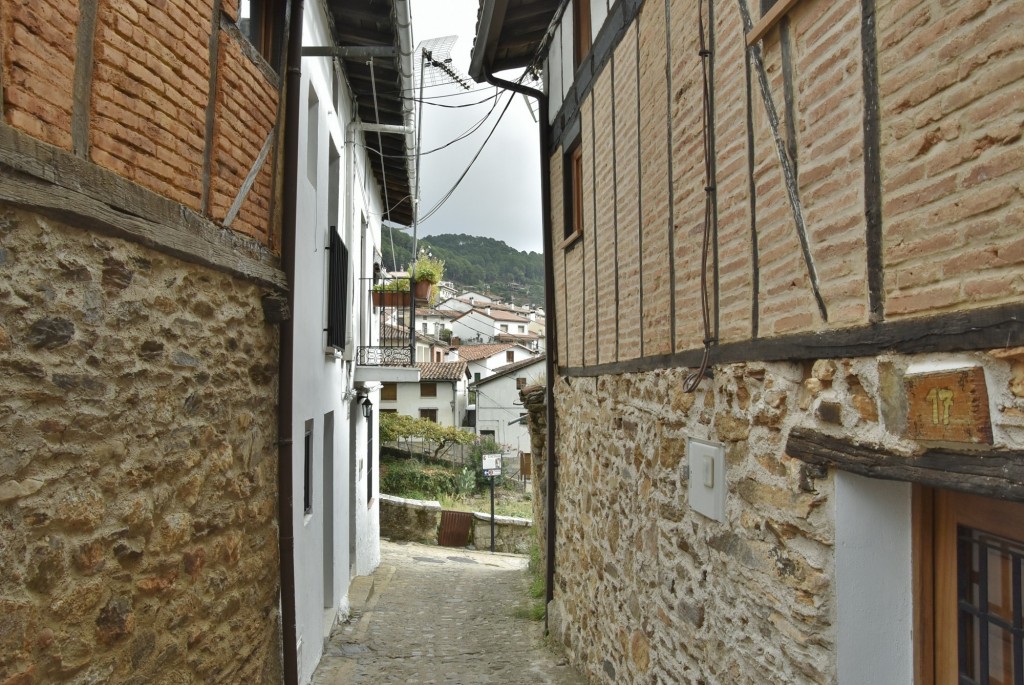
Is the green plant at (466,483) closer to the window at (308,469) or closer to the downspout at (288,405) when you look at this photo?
the window at (308,469)

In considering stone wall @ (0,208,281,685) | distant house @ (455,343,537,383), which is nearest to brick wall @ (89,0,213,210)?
stone wall @ (0,208,281,685)

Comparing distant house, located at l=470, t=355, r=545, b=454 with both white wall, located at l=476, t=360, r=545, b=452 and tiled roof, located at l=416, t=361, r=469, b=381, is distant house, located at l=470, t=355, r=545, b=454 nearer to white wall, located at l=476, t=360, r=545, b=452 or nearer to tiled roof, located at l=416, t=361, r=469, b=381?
white wall, located at l=476, t=360, r=545, b=452

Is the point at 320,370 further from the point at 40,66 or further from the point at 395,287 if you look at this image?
the point at 395,287

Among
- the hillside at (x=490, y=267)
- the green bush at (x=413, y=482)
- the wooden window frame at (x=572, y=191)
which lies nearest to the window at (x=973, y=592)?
the wooden window frame at (x=572, y=191)

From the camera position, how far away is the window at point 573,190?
654 centimetres

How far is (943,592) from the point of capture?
2320 mm

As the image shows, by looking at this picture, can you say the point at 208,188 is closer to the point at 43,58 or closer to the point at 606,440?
the point at 43,58

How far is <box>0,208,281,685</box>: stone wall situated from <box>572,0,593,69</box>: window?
3.58 meters

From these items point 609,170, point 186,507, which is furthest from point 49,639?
point 609,170

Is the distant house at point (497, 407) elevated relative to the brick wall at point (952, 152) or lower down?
lower down

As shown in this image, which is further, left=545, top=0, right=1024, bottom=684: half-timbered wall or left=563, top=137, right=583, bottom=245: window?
left=563, top=137, right=583, bottom=245: window

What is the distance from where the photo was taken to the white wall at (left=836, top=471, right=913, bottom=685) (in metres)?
2.40

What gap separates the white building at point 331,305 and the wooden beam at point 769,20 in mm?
3027

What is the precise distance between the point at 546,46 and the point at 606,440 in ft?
13.6
